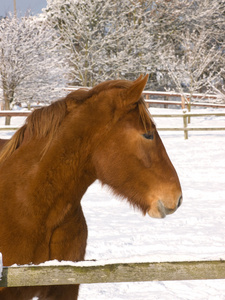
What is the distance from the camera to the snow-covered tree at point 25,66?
2111 cm

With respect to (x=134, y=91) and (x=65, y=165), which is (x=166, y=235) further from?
(x=134, y=91)

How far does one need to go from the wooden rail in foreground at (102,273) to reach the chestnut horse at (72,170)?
0.48 m

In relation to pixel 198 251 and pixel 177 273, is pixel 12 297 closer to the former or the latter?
pixel 177 273

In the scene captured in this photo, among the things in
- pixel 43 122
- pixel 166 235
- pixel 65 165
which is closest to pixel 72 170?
pixel 65 165

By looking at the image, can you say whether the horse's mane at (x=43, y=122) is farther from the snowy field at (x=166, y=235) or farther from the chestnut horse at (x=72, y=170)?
the snowy field at (x=166, y=235)

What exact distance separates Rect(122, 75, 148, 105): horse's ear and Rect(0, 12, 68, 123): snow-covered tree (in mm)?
19492

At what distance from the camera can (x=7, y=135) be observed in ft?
58.8

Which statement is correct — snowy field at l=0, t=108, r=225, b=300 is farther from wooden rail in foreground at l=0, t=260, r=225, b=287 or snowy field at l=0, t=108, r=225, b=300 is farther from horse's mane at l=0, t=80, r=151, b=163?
horse's mane at l=0, t=80, r=151, b=163


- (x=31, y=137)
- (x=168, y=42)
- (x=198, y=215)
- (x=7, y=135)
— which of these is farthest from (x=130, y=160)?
(x=168, y=42)

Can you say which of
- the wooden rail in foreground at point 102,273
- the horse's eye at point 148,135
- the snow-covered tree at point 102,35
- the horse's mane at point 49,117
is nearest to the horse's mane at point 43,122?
the horse's mane at point 49,117

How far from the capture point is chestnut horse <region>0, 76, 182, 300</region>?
226 centimetres

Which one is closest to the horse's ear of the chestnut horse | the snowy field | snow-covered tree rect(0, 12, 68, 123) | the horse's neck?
the chestnut horse

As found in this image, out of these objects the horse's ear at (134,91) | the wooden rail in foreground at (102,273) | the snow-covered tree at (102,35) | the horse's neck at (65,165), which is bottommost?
the wooden rail in foreground at (102,273)

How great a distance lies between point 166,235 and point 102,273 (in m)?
4.50
